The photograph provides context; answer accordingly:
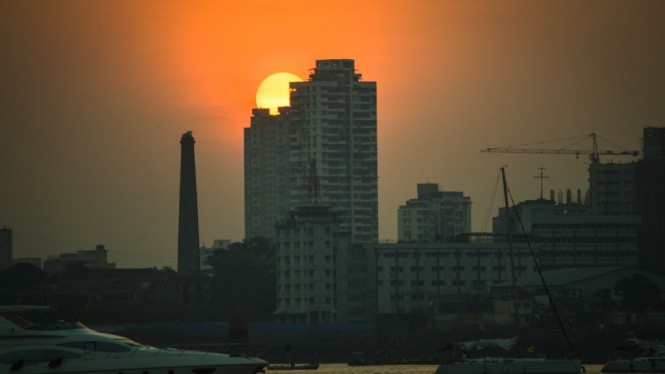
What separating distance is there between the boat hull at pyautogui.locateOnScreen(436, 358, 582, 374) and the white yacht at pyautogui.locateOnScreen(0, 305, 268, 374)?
4557 centimetres

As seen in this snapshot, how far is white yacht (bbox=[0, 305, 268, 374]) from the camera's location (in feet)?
258

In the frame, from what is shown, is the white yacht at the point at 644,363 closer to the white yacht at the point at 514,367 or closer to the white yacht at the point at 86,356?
the white yacht at the point at 514,367

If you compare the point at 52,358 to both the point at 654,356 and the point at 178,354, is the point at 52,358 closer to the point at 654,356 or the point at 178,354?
the point at 178,354

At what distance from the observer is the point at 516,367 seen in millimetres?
123875

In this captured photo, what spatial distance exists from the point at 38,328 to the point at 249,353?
114 metres

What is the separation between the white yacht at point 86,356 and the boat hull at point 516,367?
45.6 meters

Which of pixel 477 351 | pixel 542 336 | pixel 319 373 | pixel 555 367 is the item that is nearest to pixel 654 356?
pixel 555 367

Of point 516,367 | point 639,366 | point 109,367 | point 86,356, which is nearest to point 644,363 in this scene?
point 639,366

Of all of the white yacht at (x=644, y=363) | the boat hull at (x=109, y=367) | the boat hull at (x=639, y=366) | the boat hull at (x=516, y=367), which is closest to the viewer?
the boat hull at (x=109, y=367)

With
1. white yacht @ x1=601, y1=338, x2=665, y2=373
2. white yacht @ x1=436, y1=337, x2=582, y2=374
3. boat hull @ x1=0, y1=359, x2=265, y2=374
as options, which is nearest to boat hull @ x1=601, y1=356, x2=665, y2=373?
white yacht @ x1=601, y1=338, x2=665, y2=373

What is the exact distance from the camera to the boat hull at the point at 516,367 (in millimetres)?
123500

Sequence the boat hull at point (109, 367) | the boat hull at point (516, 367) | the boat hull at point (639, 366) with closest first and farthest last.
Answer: the boat hull at point (109, 367) < the boat hull at point (516, 367) < the boat hull at point (639, 366)

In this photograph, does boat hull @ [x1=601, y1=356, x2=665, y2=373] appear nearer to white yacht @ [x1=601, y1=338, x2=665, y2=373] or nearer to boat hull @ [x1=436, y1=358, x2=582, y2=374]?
white yacht @ [x1=601, y1=338, x2=665, y2=373]

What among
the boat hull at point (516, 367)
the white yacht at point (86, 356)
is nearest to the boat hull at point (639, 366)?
the boat hull at point (516, 367)
